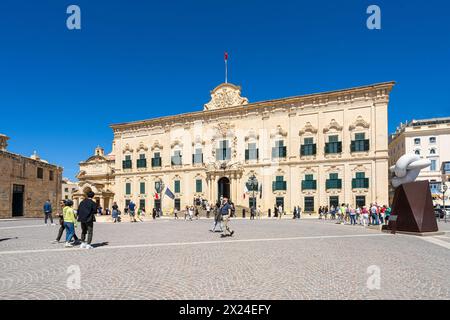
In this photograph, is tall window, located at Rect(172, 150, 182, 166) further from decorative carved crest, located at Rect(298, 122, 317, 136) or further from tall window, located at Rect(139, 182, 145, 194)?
decorative carved crest, located at Rect(298, 122, 317, 136)

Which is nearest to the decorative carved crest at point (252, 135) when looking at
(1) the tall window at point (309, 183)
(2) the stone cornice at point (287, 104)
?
(2) the stone cornice at point (287, 104)

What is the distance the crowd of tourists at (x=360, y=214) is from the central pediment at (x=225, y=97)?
16483 mm

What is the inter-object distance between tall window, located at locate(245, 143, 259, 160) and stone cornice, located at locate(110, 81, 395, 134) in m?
4.14

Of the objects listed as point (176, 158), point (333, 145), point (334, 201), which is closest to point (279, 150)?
point (333, 145)

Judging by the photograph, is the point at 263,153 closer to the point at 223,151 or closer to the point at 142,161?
the point at 223,151

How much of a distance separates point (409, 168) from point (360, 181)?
734 inches

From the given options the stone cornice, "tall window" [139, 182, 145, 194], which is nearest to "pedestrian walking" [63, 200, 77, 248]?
the stone cornice

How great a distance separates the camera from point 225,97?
4178 centimetres

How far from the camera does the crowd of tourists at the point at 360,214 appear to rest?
2194 cm

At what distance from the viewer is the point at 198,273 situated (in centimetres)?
668

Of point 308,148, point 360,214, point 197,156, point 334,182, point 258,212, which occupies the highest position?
point 308,148

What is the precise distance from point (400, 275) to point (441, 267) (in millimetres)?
1636

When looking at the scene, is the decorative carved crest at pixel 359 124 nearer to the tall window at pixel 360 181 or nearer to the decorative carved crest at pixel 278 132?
the tall window at pixel 360 181

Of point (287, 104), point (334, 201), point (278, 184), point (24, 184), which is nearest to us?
point (24, 184)
